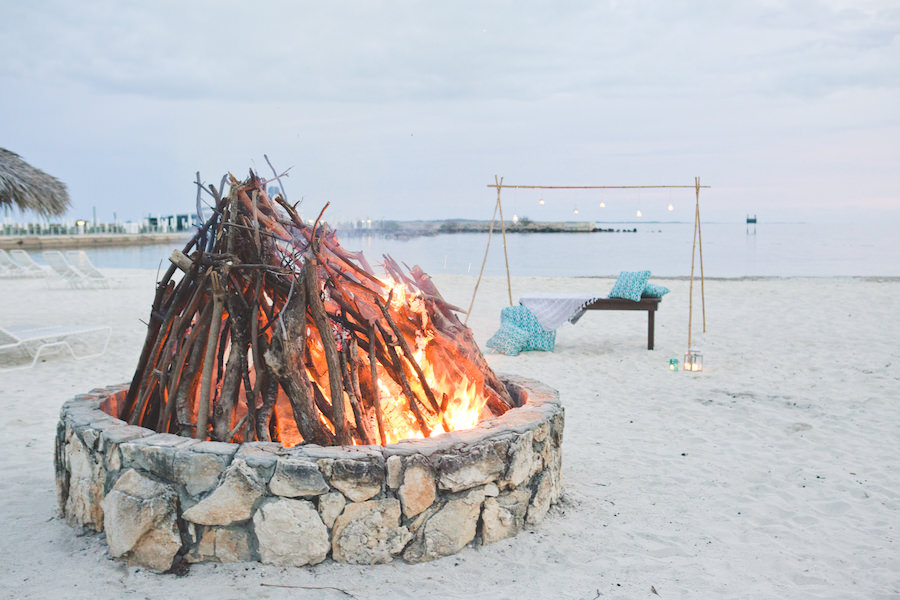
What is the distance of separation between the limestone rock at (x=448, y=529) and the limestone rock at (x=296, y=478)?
57cm

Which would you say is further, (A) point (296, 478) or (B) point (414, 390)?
(B) point (414, 390)

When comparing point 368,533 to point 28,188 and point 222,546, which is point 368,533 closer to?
point 222,546

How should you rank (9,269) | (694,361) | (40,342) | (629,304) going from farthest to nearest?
(9,269) < (629,304) < (40,342) < (694,361)

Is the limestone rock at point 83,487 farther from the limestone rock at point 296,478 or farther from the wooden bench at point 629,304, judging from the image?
the wooden bench at point 629,304

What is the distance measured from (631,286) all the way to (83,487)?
7.34 meters

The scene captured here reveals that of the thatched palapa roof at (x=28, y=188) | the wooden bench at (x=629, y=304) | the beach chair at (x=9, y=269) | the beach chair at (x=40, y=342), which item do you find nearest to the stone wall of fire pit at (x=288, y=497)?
the beach chair at (x=40, y=342)

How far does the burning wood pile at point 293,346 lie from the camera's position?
3551mm

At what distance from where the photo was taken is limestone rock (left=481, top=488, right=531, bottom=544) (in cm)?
343

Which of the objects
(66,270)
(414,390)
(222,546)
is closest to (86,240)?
(66,270)

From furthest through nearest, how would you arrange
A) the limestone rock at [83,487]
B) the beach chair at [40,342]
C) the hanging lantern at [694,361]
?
the hanging lantern at [694,361]
the beach chair at [40,342]
the limestone rock at [83,487]

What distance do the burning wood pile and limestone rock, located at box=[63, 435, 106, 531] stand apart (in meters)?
0.39

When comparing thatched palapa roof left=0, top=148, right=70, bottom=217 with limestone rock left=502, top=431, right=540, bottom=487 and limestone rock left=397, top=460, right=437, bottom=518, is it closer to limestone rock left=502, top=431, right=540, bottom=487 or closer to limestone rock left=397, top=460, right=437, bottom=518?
limestone rock left=397, top=460, right=437, bottom=518

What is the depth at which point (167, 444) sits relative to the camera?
3215 millimetres

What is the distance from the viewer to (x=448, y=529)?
3.30m
